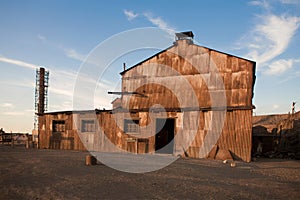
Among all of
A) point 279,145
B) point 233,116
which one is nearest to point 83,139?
point 233,116

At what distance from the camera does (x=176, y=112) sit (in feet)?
59.7

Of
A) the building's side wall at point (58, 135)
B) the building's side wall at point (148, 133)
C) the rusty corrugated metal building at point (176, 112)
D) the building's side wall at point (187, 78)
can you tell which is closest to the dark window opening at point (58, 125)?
the rusty corrugated metal building at point (176, 112)

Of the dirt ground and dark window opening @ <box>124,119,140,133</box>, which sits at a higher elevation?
dark window opening @ <box>124,119,140,133</box>

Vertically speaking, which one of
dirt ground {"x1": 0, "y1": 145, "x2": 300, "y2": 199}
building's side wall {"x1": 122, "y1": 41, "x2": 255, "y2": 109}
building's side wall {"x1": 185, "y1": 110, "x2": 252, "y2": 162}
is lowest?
dirt ground {"x1": 0, "y1": 145, "x2": 300, "y2": 199}

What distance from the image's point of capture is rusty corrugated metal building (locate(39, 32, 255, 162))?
1650 cm

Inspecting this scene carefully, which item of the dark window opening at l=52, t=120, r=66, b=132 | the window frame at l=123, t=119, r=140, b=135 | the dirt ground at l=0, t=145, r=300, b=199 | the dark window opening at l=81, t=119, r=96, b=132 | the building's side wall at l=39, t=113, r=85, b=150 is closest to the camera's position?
the dirt ground at l=0, t=145, r=300, b=199

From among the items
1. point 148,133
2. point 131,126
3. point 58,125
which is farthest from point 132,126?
point 58,125

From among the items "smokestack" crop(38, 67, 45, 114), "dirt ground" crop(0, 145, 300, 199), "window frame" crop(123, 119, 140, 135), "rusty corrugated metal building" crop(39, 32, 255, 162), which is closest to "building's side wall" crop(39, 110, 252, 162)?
"rusty corrugated metal building" crop(39, 32, 255, 162)

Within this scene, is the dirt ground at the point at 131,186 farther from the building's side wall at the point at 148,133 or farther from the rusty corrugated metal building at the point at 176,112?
the rusty corrugated metal building at the point at 176,112

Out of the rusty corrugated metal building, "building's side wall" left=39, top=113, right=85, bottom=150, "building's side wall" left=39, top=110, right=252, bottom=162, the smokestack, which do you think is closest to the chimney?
the rusty corrugated metal building

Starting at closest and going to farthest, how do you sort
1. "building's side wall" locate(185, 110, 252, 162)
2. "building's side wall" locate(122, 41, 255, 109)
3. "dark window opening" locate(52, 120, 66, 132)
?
"building's side wall" locate(185, 110, 252, 162) < "building's side wall" locate(122, 41, 255, 109) < "dark window opening" locate(52, 120, 66, 132)

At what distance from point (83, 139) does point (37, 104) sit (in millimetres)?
21004

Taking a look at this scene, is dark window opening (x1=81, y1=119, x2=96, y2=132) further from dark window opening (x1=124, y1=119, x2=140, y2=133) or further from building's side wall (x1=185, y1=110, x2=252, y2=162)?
building's side wall (x1=185, y1=110, x2=252, y2=162)

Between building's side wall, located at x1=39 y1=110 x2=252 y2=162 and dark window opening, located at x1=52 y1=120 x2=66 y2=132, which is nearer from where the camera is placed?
building's side wall, located at x1=39 y1=110 x2=252 y2=162
